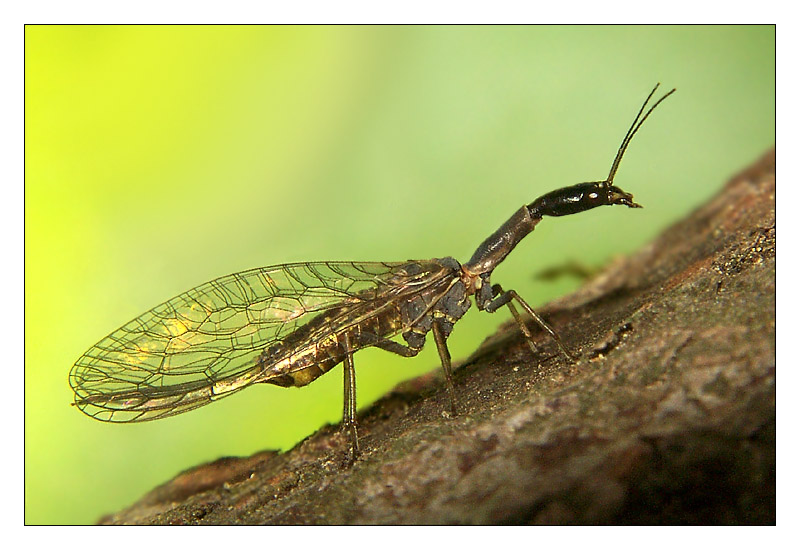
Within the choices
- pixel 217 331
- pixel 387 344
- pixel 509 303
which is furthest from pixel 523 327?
pixel 217 331

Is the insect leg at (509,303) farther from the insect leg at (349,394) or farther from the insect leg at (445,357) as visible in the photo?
the insect leg at (349,394)

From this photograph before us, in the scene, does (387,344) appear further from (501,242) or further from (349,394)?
(501,242)

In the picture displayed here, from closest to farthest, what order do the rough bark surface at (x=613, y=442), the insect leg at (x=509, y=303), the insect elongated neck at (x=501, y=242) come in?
the rough bark surface at (x=613, y=442) → the insect leg at (x=509, y=303) → the insect elongated neck at (x=501, y=242)

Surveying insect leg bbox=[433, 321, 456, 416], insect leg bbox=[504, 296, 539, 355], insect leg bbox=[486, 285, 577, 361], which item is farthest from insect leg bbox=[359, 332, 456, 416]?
insect leg bbox=[504, 296, 539, 355]

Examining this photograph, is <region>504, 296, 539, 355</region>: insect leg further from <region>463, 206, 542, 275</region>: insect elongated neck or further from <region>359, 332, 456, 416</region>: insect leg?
<region>359, 332, 456, 416</region>: insect leg

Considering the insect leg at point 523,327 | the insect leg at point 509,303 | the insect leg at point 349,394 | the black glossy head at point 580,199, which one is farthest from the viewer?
the black glossy head at point 580,199

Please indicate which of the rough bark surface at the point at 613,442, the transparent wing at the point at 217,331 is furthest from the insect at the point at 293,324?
the rough bark surface at the point at 613,442

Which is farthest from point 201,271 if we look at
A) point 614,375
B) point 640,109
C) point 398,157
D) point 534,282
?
point 640,109
